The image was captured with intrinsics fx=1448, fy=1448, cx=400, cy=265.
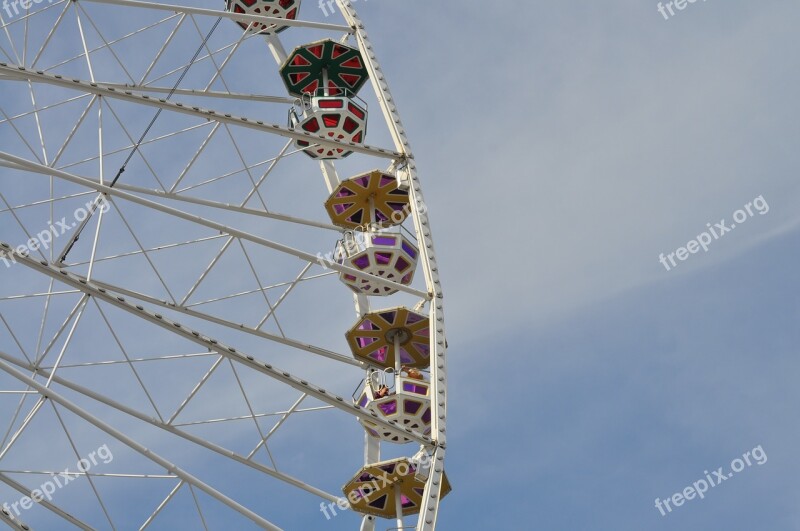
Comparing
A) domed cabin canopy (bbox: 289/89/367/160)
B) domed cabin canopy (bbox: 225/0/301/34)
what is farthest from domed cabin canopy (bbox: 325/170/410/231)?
domed cabin canopy (bbox: 225/0/301/34)

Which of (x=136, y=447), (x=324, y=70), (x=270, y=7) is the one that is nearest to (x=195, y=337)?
(x=136, y=447)

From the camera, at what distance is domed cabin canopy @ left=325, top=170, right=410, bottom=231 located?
2247cm

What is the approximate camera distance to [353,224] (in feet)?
74.0

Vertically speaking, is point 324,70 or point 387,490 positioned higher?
point 324,70

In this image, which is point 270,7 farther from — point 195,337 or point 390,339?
point 195,337

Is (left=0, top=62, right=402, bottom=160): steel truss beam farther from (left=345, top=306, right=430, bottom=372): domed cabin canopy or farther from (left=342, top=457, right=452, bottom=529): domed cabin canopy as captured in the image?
(left=342, top=457, right=452, bottom=529): domed cabin canopy

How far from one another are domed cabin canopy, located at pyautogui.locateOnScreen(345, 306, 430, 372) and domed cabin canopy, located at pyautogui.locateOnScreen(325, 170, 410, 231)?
187 cm

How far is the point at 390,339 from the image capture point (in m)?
21.2

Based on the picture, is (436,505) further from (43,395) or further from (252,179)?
(252,179)

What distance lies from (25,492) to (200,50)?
8.98 m

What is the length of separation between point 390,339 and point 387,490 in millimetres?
3108

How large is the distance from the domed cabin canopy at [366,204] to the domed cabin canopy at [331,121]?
0.63 metres

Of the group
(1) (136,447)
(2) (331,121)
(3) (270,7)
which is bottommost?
(1) (136,447)

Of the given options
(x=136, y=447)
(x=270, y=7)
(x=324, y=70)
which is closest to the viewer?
(x=136, y=447)
